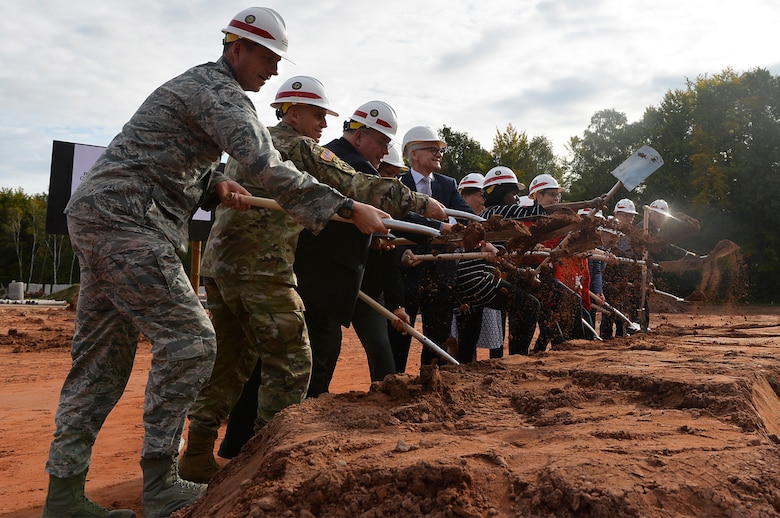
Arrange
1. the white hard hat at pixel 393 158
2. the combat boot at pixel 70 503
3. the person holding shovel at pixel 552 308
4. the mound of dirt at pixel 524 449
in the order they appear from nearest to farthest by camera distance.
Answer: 1. the mound of dirt at pixel 524 449
2. the combat boot at pixel 70 503
3. the white hard hat at pixel 393 158
4. the person holding shovel at pixel 552 308

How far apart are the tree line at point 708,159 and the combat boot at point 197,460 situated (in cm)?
2408

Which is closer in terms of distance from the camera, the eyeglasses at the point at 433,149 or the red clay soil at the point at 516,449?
the red clay soil at the point at 516,449

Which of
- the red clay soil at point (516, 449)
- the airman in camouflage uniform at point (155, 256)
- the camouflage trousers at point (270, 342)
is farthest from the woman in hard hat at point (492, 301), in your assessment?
the airman in camouflage uniform at point (155, 256)

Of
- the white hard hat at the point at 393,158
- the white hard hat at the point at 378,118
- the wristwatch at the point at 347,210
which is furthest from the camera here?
the white hard hat at the point at 393,158

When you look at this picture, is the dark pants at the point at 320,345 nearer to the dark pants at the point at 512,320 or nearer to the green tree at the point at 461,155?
the dark pants at the point at 512,320

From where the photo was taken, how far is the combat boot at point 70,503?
113 inches

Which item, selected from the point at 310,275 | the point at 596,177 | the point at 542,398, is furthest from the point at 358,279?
the point at 596,177

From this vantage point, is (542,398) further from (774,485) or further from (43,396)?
(43,396)

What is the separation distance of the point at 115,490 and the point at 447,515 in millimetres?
2421

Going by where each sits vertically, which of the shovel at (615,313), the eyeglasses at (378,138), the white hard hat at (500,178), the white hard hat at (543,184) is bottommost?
the shovel at (615,313)

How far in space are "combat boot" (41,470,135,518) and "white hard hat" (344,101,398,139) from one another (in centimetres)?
274

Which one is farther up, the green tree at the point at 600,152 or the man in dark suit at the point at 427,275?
the green tree at the point at 600,152

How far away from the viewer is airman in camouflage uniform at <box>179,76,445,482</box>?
3.51 meters

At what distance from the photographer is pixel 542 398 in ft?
10.0
